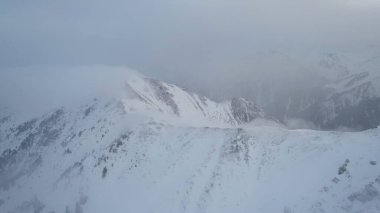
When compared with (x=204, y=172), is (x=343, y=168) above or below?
above

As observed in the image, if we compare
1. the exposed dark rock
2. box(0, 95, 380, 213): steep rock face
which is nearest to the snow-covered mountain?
the exposed dark rock

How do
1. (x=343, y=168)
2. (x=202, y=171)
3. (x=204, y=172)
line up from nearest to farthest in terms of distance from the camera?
1. (x=343, y=168)
2. (x=204, y=172)
3. (x=202, y=171)

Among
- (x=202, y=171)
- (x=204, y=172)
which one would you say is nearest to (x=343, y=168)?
(x=204, y=172)

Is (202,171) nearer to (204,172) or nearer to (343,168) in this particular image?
(204,172)

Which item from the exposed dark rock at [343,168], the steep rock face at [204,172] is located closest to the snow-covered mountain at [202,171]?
the exposed dark rock at [343,168]

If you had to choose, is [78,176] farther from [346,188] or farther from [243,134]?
[346,188]

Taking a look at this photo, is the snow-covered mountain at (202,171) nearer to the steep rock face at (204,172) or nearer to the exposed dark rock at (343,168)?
the exposed dark rock at (343,168)

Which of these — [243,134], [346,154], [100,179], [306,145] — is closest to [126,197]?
[100,179]

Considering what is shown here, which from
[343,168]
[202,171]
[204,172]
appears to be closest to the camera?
[343,168]
